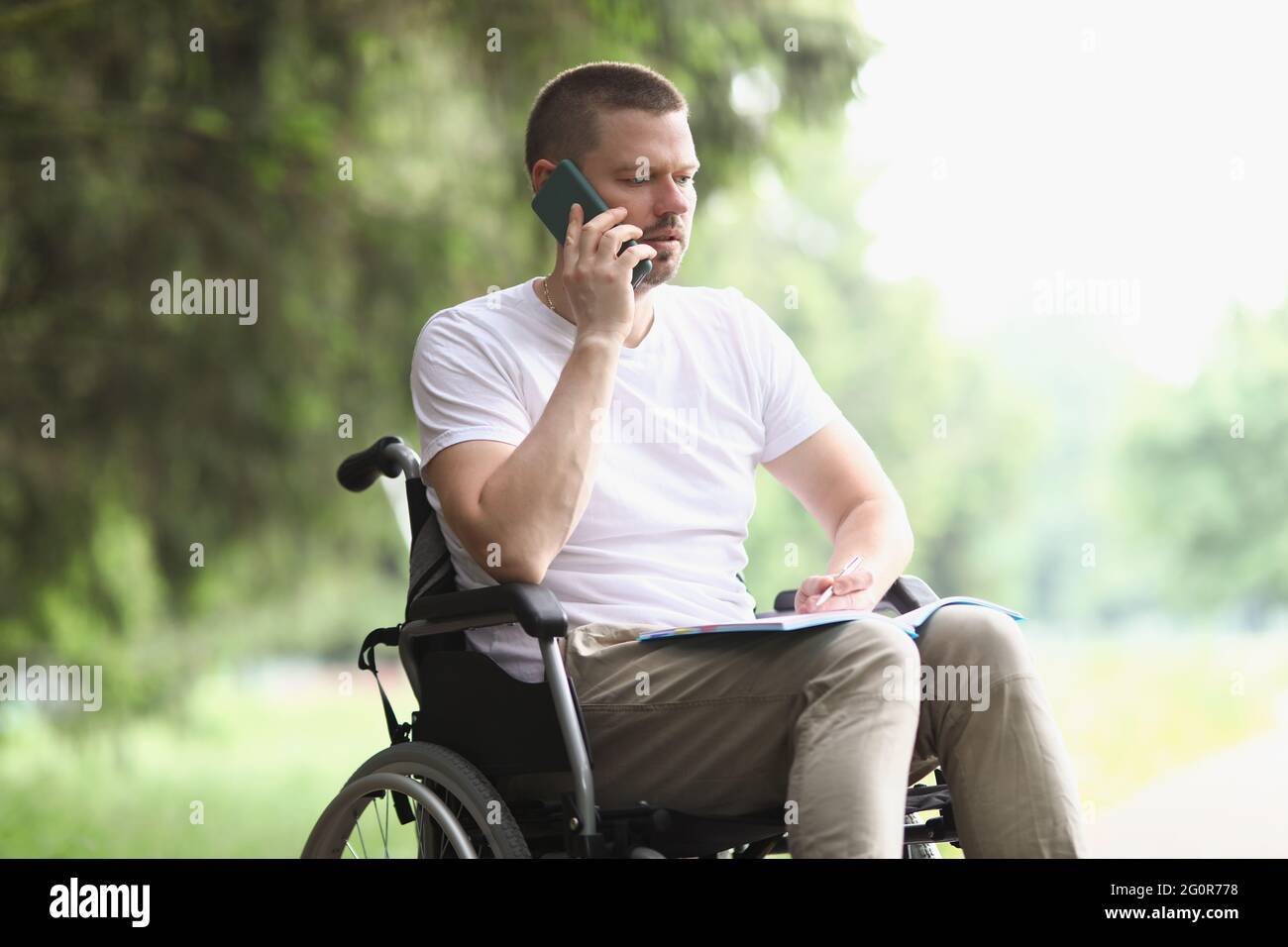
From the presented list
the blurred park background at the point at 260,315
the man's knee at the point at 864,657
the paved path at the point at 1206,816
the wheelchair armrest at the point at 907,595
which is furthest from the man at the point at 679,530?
the paved path at the point at 1206,816

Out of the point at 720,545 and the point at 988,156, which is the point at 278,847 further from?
the point at 988,156

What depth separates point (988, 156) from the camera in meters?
26.6

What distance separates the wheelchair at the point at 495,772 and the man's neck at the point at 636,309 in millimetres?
416

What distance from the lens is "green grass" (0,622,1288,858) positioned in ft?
22.3

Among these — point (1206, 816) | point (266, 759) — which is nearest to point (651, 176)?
point (1206, 816)

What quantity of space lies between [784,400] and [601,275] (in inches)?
18.6

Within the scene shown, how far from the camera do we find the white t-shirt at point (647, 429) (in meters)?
2.29

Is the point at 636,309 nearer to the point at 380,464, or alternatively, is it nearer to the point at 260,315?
the point at 380,464

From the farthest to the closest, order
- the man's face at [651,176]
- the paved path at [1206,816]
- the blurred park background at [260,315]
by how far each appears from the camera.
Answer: the blurred park background at [260,315], the paved path at [1206,816], the man's face at [651,176]

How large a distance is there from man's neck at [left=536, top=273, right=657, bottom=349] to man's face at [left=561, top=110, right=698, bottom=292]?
0.30 ft

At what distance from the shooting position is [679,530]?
2.35 metres

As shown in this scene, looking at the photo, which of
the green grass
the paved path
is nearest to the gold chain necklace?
the green grass

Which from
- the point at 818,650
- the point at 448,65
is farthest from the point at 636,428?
the point at 448,65

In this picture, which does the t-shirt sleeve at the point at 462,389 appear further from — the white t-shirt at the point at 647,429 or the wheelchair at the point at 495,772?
the wheelchair at the point at 495,772
